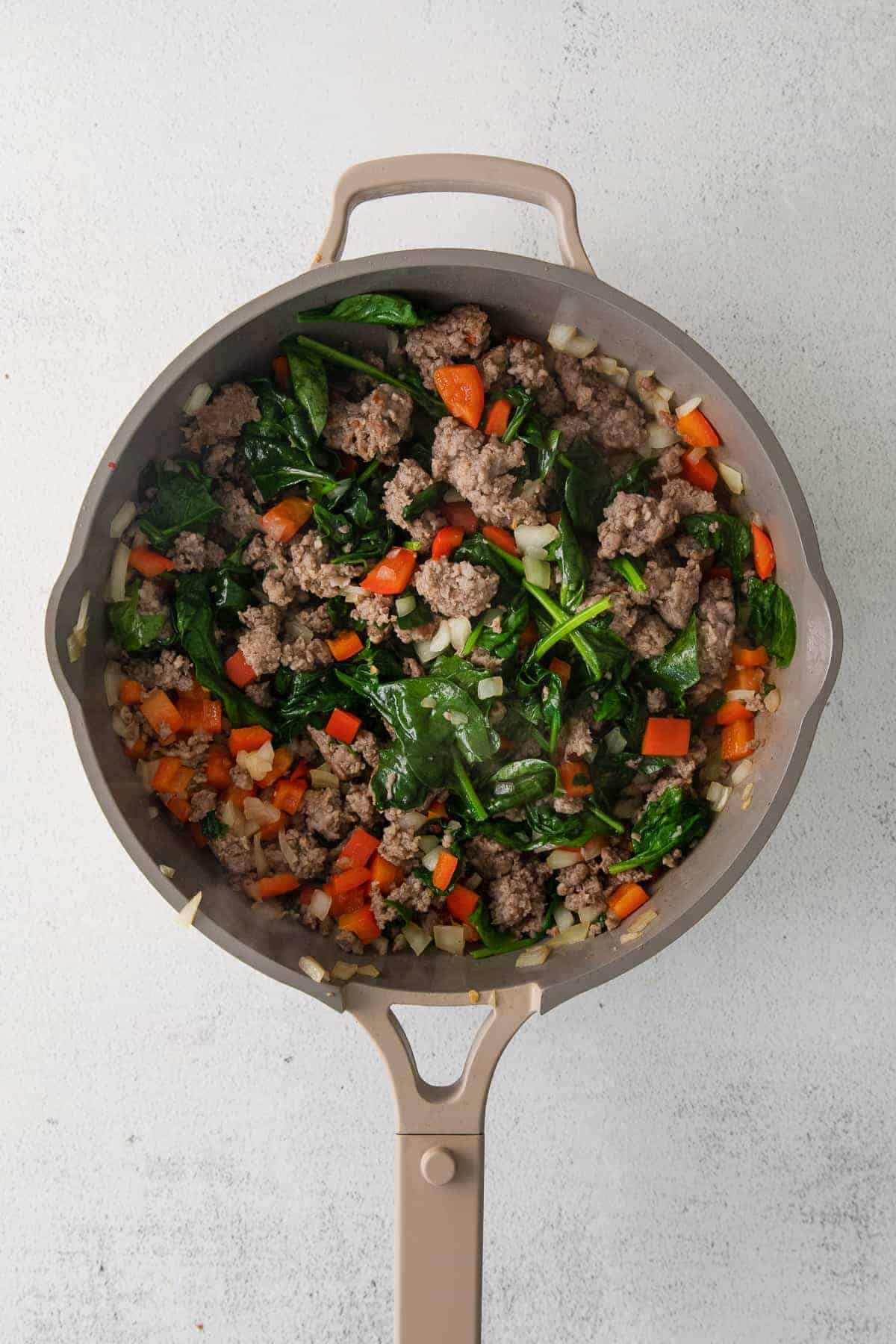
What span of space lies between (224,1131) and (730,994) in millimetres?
1483

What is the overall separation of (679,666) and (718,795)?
13.6 inches

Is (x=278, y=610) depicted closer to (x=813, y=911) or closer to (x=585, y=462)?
(x=585, y=462)

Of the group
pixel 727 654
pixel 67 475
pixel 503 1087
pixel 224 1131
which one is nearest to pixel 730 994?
pixel 503 1087

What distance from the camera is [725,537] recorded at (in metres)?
2.60

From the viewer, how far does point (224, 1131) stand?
9.50 ft

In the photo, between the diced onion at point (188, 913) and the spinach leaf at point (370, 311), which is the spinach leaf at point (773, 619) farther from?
the diced onion at point (188, 913)

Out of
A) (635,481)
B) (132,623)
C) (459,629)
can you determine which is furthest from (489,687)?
(132,623)

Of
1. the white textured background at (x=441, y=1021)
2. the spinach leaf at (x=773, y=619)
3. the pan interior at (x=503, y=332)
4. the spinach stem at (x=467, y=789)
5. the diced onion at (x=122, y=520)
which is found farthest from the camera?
the white textured background at (x=441, y=1021)

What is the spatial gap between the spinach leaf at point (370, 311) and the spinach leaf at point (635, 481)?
635mm

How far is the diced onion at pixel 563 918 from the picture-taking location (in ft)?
8.78

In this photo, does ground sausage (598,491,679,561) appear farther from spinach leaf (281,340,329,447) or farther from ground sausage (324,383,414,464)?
spinach leaf (281,340,329,447)

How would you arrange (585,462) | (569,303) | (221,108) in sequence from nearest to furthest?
(569,303) → (585,462) → (221,108)

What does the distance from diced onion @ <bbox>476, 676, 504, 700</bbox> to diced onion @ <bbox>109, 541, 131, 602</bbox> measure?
91 cm

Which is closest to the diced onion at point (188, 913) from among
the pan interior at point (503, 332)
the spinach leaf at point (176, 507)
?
Answer: the pan interior at point (503, 332)
